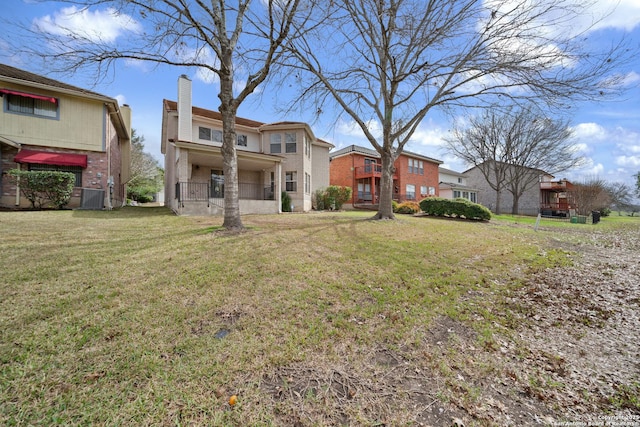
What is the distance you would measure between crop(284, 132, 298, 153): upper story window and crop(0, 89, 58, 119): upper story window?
13211mm

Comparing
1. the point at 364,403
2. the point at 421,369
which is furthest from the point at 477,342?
the point at 364,403

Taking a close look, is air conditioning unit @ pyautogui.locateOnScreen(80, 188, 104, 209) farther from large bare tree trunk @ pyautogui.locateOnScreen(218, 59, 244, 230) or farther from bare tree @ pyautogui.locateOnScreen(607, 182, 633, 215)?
bare tree @ pyautogui.locateOnScreen(607, 182, 633, 215)

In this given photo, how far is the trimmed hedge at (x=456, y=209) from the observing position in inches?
625

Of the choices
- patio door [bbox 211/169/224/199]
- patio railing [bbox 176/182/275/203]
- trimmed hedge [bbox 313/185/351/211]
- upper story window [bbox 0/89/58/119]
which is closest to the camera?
patio railing [bbox 176/182/275/203]

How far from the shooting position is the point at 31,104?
44.7 ft

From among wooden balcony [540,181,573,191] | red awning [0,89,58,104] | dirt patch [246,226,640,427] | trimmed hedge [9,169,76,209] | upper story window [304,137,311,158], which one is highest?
red awning [0,89,58,104]

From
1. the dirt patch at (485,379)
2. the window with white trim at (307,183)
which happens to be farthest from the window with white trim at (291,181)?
the dirt patch at (485,379)

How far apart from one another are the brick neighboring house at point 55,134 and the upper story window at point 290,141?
10.7 meters

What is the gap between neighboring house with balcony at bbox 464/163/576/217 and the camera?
33.8m

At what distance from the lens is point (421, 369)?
8.75 ft

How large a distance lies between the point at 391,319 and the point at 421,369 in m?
0.92

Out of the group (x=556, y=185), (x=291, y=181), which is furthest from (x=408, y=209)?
(x=556, y=185)

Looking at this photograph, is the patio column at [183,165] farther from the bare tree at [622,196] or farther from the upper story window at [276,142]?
the bare tree at [622,196]

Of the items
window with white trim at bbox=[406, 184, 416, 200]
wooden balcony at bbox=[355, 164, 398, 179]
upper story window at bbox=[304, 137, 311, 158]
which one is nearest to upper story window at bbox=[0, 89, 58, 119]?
upper story window at bbox=[304, 137, 311, 158]
